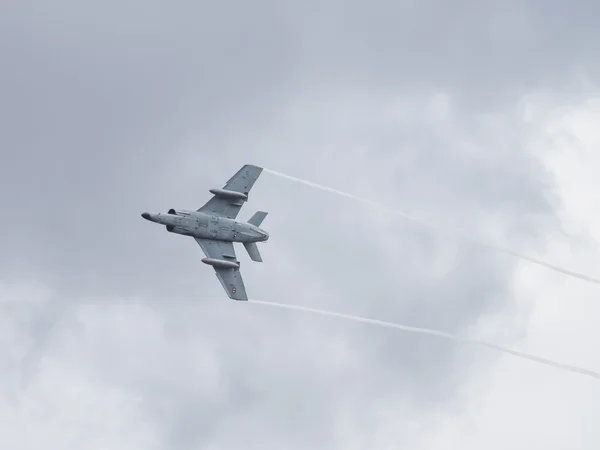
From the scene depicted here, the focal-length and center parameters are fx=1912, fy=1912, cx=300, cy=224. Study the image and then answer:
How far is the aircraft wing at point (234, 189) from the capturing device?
166000mm

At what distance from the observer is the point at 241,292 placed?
166 meters

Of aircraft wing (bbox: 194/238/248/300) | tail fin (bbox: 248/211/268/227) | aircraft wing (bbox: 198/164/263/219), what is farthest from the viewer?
tail fin (bbox: 248/211/268/227)

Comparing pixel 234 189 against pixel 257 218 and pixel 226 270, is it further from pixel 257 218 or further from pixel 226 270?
pixel 226 270

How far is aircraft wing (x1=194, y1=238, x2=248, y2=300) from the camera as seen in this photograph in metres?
165

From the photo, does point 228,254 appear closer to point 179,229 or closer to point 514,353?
point 179,229

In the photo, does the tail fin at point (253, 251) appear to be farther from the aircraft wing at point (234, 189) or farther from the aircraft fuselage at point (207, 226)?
the aircraft wing at point (234, 189)

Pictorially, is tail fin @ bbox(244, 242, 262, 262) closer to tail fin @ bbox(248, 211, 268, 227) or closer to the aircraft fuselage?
the aircraft fuselage

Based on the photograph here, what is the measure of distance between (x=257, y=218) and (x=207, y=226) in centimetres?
552

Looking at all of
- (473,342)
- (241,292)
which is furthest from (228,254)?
(473,342)

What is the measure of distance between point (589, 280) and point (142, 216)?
3912 centimetres

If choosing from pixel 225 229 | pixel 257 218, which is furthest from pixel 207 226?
pixel 257 218

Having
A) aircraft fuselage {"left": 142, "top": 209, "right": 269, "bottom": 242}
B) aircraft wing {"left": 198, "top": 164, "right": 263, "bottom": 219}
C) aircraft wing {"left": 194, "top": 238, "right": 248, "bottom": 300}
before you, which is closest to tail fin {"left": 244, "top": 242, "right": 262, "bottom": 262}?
aircraft fuselage {"left": 142, "top": 209, "right": 269, "bottom": 242}

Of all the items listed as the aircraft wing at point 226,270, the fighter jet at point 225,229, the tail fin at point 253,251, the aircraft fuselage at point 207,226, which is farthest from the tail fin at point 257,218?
the aircraft wing at point 226,270

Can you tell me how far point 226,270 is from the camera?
6531 inches
